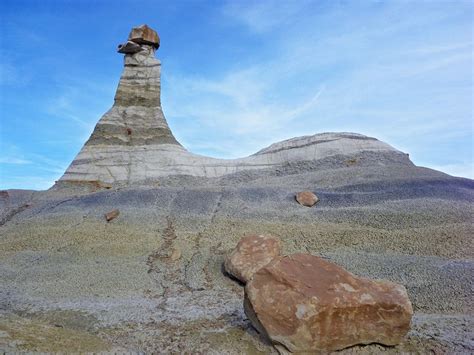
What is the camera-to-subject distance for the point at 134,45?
20188 mm

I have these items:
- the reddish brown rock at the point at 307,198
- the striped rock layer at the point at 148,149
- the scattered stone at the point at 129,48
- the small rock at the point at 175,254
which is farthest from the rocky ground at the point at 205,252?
the scattered stone at the point at 129,48

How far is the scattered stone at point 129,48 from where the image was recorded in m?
20.2

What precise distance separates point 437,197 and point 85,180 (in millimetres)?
14092

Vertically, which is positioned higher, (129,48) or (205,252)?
(129,48)

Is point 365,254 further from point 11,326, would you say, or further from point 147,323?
point 11,326

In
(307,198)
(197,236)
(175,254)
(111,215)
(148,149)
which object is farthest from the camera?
(148,149)

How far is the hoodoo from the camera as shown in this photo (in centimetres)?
1734

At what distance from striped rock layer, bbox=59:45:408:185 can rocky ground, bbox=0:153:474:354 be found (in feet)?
3.84

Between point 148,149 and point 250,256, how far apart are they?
443 inches

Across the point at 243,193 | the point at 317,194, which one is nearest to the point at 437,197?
the point at 317,194

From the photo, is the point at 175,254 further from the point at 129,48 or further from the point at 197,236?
the point at 129,48

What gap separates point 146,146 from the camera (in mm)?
18547

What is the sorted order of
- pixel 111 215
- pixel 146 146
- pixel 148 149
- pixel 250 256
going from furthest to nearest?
pixel 146 146 < pixel 148 149 < pixel 111 215 < pixel 250 256

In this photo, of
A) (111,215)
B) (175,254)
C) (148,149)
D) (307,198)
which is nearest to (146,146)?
(148,149)
